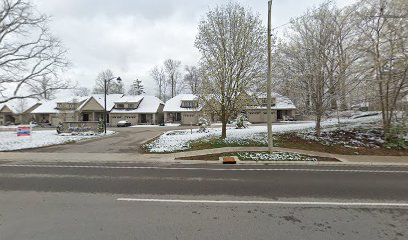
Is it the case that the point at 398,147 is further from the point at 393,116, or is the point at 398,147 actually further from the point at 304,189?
the point at 304,189

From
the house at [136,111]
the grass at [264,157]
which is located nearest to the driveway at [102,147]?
the grass at [264,157]

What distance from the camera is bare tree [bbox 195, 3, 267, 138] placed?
53.1 feet

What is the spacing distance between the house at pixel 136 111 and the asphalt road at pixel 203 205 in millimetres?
42766

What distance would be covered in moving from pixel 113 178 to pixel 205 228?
490 cm

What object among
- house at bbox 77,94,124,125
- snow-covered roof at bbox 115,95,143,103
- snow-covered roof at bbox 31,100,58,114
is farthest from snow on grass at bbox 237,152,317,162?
snow-covered roof at bbox 31,100,58,114

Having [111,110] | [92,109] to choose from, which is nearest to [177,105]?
[111,110]

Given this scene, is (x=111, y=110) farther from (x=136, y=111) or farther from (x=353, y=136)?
(x=353, y=136)

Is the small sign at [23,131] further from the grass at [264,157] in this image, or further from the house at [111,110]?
the house at [111,110]

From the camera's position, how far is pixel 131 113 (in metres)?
51.3

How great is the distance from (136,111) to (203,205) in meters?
48.2

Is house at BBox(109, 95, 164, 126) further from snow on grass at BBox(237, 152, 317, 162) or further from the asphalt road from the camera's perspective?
the asphalt road

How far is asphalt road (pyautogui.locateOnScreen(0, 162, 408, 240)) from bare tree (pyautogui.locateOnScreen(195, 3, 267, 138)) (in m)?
8.39

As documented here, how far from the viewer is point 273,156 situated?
1227cm

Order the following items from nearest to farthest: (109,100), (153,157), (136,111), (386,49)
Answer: (153,157) < (386,49) < (136,111) < (109,100)
